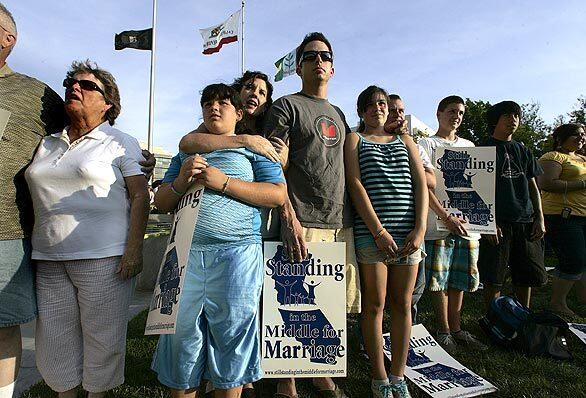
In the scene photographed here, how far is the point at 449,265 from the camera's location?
12.0 feet

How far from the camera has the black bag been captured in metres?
3.36

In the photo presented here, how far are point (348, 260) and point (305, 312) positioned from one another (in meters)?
0.43

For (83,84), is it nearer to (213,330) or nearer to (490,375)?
(213,330)

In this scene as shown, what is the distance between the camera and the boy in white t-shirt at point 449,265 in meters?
3.54

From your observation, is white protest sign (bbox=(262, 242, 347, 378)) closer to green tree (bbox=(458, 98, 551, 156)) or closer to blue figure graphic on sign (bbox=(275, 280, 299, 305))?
blue figure graphic on sign (bbox=(275, 280, 299, 305))

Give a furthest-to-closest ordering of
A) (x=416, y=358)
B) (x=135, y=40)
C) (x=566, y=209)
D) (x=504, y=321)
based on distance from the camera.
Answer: (x=135, y=40) → (x=566, y=209) → (x=504, y=321) → (x=416, y=358)

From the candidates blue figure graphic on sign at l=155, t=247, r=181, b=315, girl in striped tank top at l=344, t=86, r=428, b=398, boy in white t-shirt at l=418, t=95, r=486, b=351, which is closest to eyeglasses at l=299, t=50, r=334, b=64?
girl in striped tank top at l=344, t=86, r=428, b=398

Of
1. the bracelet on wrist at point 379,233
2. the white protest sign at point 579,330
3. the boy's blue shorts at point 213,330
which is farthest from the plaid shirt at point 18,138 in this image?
the white protest sign at point 579,330

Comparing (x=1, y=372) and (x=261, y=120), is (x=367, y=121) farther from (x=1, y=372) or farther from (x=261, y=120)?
(x=1, y=372)

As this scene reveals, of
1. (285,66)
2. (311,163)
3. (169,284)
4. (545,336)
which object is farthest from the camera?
(285,66)

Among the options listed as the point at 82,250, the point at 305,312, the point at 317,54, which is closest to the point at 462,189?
the point at 317,54

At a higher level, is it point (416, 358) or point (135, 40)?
point (135, 40)

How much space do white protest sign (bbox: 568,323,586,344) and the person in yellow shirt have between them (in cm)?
57

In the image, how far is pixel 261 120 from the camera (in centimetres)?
312
